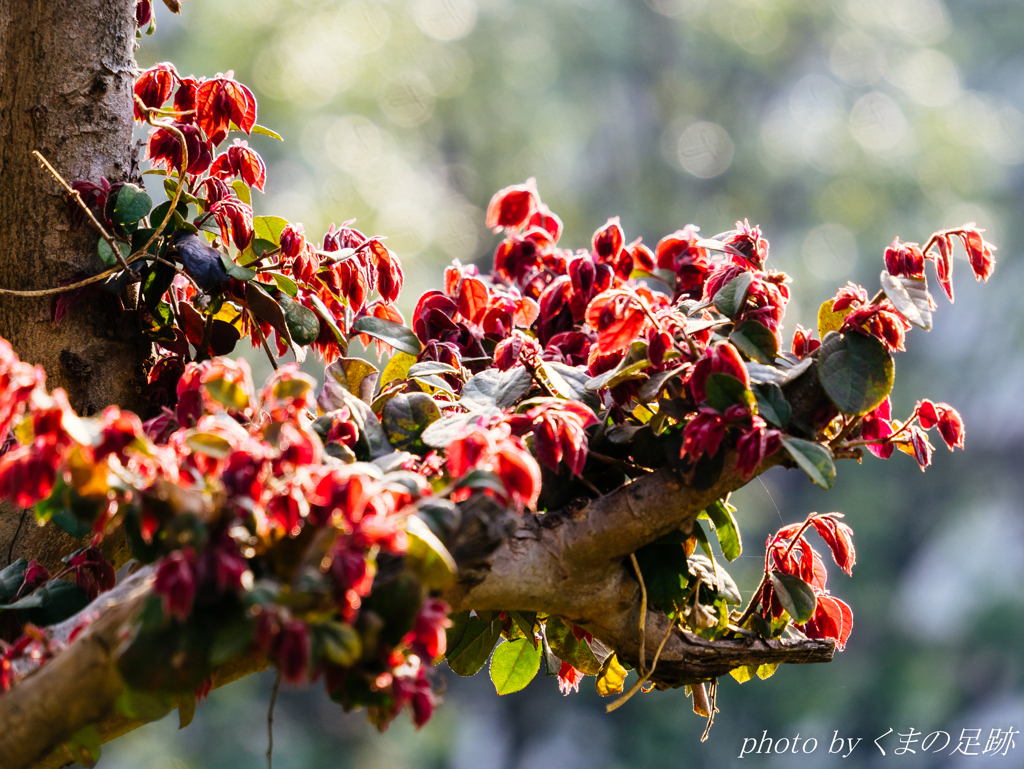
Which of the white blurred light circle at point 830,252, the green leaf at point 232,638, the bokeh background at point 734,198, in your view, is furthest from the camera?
the white blurred light circle at point 830,252

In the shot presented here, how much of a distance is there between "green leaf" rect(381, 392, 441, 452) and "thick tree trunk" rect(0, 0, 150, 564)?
10.0 inches

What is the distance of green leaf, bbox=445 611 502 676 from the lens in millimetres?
697

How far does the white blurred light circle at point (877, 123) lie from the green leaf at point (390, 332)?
5.14m

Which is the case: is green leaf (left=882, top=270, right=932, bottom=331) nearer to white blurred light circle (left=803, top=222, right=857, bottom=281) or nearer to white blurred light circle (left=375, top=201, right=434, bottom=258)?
white blurred light circle (left=375, top=201, right=434, bottom=258)

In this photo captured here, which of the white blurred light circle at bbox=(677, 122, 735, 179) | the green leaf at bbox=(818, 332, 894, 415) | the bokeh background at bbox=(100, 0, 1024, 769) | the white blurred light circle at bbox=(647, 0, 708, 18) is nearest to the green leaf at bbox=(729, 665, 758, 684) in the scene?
the green leaf at bbox=(818, 332, 894, 415)

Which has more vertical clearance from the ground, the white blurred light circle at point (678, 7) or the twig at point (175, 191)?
the white blurred light circle at point (678, 7)

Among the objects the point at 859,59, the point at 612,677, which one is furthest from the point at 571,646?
the point at 859,59

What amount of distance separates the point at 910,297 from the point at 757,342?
10cm

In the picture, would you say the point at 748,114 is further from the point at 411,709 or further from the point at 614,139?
the point at 411,709

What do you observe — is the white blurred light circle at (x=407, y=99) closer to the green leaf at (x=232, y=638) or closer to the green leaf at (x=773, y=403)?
the green leaf at (x=773, y=403)

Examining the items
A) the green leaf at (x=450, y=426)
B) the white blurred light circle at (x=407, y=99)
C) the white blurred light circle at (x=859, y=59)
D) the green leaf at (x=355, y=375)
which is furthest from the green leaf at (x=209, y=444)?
the white blurred light circle at (x=859, y=59)

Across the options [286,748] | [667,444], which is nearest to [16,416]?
[667,444]

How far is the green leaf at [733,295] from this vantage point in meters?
0.56

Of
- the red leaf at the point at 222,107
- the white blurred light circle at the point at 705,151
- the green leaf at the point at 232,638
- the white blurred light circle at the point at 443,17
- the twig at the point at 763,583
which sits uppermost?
the white blurred light circle at the point at 443,17
